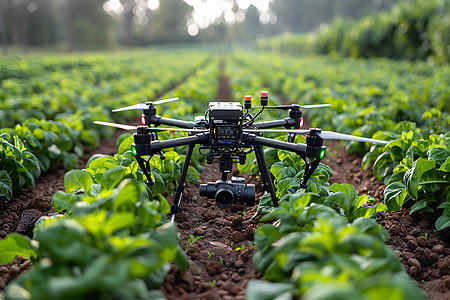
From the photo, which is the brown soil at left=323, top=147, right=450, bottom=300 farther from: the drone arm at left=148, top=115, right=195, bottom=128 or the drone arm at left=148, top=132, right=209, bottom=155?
the drone arm at left=148, top=115, right=195, bottom=128

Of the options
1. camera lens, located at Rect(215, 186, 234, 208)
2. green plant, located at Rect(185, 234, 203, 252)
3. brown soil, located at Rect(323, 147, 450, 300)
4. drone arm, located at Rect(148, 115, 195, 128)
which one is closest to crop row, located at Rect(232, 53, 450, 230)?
brown soil, located at Rect(323, 147, 450, 300)

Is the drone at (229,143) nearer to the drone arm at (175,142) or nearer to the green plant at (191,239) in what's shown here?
the drone arm at (175,142)

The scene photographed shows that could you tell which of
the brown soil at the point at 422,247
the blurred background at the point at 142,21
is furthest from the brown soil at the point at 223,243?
the blurred background at the point at 142,21

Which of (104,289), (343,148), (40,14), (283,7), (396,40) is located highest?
(283,7)

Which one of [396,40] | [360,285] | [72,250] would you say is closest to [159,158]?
[72,250]

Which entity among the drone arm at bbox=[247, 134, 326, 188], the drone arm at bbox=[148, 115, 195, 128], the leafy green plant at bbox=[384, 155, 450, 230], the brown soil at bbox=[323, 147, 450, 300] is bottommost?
the brown soil at bbox=[323, 147, 450, 300]

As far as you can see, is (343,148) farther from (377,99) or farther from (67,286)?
(67,286)
